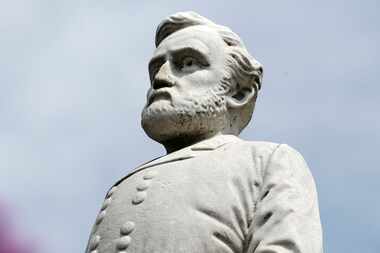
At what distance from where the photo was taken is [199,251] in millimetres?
8625

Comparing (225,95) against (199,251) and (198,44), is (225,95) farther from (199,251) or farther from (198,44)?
(199,251)

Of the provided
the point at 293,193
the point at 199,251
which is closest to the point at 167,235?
the point at 199,251

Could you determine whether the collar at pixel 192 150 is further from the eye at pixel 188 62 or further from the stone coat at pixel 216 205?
the eye at pixel 188 62

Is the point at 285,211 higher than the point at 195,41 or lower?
lower

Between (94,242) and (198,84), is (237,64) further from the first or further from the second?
(94,242)

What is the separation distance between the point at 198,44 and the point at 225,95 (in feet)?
1.25

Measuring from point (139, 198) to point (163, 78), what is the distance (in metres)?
0.98

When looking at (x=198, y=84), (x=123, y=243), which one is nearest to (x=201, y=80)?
(x=198, y=84)

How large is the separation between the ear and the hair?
0.02 metres

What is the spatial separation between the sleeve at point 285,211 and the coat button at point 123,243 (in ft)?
2.25

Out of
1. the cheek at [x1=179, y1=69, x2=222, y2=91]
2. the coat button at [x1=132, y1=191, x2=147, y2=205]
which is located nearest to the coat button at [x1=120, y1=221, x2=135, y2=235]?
the coat button at [x1=132, y1=191, x2=147, y2=205]

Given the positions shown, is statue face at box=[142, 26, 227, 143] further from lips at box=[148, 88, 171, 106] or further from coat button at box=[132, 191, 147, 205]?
coat button at box=[132, 191, 147, 205]

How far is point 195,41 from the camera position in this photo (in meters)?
9.81

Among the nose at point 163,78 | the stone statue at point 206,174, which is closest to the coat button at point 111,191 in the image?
the stone statue at point 206,174
